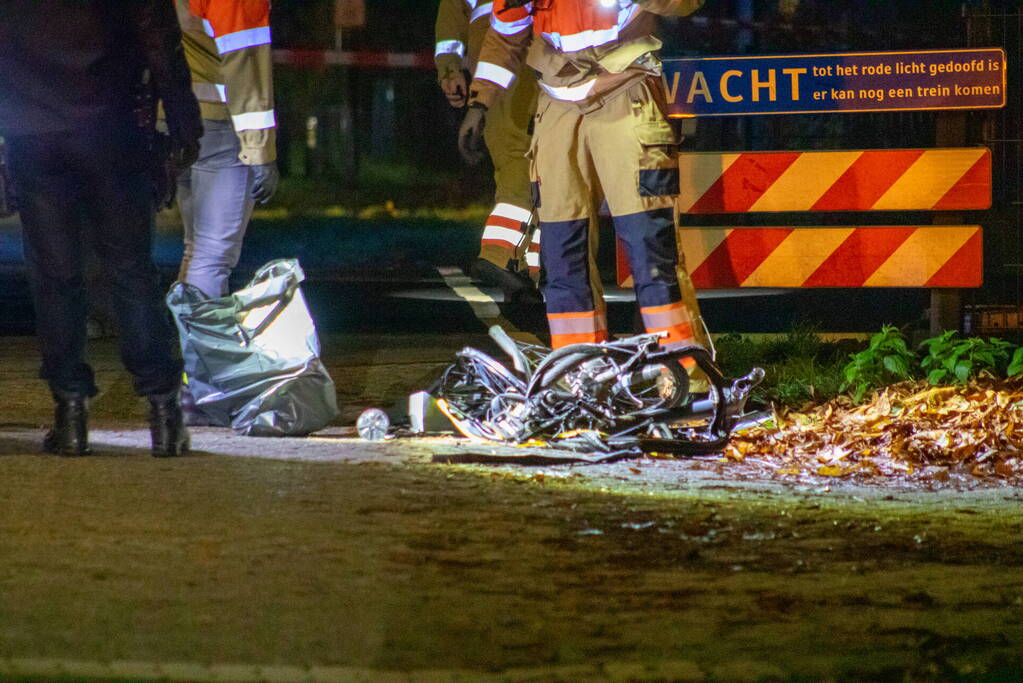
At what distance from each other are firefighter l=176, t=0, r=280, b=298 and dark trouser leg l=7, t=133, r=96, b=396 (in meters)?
0.99

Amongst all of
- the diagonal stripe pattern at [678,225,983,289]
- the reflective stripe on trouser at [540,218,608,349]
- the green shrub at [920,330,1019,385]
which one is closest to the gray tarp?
the reflective stripe on trouser at [540,218,608,349]

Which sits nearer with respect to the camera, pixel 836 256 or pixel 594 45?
pixel 594 45

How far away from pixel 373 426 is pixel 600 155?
1424 millimetres

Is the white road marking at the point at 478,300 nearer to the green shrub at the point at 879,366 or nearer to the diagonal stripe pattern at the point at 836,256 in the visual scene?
the diagonal stripe pattern at the point at 836,256

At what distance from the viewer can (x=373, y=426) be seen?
6.07 m

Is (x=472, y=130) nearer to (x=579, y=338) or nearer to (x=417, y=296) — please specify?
(x=579, y=338)

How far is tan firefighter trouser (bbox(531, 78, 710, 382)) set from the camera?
20.1 feet

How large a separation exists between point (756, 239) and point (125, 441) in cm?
331

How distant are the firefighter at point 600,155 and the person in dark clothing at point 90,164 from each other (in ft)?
5.26

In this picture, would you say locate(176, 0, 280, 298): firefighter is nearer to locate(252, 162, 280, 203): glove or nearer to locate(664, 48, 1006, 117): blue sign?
locate(252, 162, 280, 203): glove

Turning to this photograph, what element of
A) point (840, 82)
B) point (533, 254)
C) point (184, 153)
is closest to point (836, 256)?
point (840, 82)

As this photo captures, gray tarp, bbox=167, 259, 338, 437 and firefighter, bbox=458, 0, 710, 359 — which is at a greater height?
firefighter, bbox=458, 0, 710, 359

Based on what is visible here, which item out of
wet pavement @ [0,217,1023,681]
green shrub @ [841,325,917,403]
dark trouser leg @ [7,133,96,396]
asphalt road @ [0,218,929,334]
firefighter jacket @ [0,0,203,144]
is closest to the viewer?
wet pavement @ [0,217,1023,681]

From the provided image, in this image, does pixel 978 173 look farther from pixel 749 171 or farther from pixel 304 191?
pixel 304 191
